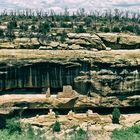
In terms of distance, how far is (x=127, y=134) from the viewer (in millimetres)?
53312

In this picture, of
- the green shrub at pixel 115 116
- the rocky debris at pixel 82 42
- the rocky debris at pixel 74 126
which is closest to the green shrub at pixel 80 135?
the rocky debris at pixel 74 126

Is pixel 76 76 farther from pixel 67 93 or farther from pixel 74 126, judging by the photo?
pixel 74 126

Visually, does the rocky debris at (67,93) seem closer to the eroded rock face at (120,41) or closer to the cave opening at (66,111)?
the cave opening at (66,111)

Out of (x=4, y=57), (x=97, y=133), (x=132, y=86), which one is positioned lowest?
(x=97, y=133)

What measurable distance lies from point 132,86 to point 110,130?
8.41 m

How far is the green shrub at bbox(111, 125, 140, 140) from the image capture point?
171 ft

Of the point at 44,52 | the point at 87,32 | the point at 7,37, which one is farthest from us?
the point at 87,32

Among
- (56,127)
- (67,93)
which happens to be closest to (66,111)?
(67,93)

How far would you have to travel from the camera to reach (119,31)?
237ft

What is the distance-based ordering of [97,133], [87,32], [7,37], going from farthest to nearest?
[87,32], [7,37], [97,133]

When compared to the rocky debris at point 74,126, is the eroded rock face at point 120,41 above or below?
above

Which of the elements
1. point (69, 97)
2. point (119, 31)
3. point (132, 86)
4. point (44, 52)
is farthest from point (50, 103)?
point (119, 31)

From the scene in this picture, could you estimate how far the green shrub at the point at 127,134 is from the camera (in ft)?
171

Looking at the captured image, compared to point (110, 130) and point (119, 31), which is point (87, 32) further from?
point (110, 130)
